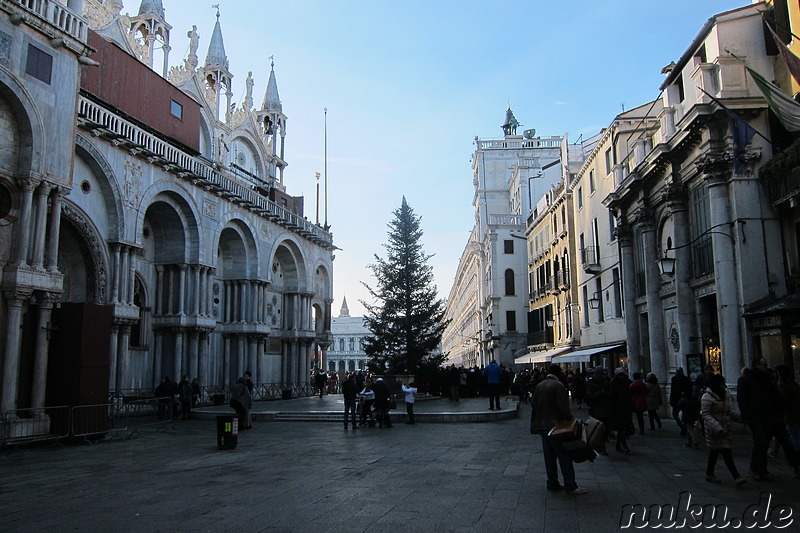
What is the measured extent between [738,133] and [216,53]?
3049 centimetres

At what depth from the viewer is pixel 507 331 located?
5072 cm

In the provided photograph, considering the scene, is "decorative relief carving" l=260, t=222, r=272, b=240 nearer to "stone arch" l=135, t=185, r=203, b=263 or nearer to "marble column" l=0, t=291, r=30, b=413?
"stone arch" l=135, t=185, r=203, b=263

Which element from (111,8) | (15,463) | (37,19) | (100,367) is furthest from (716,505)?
(111,8)

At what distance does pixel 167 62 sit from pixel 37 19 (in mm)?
16592

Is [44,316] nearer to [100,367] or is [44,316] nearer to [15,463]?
[100,367]

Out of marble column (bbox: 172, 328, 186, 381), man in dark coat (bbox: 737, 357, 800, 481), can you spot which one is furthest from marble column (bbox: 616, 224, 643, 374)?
marble column (bbox: 172, 328, 186, 381)

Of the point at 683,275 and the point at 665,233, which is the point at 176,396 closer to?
the point at 683,275

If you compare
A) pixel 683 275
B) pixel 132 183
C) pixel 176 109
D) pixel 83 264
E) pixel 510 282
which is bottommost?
pixel 683 275

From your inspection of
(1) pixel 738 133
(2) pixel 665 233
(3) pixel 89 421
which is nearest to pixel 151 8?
(3) pixel 89 421

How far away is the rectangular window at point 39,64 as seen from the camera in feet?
52.2

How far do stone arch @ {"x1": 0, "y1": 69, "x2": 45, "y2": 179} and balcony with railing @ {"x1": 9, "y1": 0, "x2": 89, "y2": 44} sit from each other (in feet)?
6.34

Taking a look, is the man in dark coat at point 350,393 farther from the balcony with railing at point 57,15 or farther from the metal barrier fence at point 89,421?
the balcony with railing at point 57,15

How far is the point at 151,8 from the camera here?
31094mm

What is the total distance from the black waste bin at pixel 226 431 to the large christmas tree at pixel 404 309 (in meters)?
24.3
